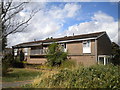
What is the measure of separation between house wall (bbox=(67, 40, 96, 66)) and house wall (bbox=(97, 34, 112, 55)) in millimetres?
1282

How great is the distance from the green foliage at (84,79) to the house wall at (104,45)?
20.5 meters

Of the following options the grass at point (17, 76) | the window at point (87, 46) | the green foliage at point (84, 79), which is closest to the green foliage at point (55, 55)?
the window at point (87, 46)

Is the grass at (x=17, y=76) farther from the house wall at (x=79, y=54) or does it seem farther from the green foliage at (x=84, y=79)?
the house wall at (x=79, y=54)

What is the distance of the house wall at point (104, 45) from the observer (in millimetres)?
29836

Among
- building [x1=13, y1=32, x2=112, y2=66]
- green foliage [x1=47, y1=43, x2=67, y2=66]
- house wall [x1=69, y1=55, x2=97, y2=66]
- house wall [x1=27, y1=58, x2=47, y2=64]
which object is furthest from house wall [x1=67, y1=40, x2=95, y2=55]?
house wall [x1=27, y1=58, x2=47, y2=64]

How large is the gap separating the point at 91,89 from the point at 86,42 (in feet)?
74.1

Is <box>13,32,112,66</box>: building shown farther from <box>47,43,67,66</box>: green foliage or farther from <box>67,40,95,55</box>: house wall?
<box>47,43,67,66</box>: green foliage

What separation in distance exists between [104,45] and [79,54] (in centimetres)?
516

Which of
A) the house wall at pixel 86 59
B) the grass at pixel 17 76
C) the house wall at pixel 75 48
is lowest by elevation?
the grass at pixel 17 76

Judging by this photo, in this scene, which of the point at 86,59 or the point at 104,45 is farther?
the point at 104,45

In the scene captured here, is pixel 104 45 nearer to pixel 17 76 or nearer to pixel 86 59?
pixel 86 59

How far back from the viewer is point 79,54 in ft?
103

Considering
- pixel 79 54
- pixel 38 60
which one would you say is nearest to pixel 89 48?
pixel 79 54

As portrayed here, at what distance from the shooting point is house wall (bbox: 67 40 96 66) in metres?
29.3
